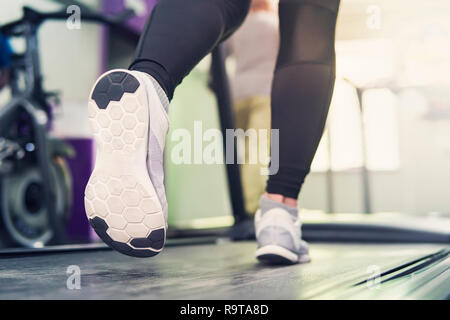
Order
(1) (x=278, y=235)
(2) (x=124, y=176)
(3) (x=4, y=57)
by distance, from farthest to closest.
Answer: (3) (x=4, y=57), (1) (x=278, y=235), (2) (x=124, y=176)

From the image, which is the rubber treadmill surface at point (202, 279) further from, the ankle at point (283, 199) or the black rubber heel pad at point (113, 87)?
the black rubber heel pad at point (113, 87)

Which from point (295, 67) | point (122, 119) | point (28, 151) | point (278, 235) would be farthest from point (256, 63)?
point (122, 119)

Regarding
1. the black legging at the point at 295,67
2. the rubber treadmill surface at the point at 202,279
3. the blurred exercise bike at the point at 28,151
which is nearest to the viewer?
the rubber treadmill surface at the point at 202,279

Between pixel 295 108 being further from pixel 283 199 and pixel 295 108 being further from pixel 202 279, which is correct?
pixel 202 279

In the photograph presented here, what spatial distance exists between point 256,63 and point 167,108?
4.68 ft

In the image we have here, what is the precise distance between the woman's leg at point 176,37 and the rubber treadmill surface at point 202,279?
29 centimetres

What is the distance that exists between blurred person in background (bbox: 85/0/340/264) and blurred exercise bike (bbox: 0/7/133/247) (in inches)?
46.0

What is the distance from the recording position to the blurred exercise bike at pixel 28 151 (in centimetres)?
182

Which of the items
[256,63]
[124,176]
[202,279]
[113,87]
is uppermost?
[256,63]

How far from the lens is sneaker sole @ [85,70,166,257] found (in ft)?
2.10

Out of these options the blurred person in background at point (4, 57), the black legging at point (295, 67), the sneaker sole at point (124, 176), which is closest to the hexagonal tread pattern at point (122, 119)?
the sneaker sole at point (124, 176)

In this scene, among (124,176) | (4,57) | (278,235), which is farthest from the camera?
(4,57)

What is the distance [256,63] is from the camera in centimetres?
208
